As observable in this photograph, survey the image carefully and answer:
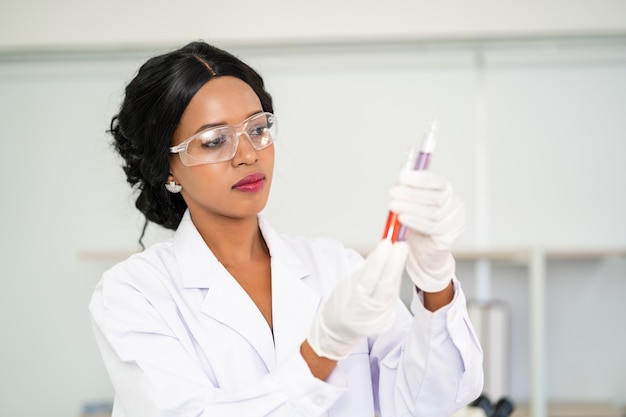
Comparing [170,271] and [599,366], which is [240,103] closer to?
[170,271]

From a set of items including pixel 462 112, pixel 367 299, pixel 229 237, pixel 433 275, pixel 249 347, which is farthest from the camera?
pixel 462 112

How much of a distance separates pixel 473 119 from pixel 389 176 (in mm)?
401

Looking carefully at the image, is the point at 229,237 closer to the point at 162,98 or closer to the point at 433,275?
the point at 162,98

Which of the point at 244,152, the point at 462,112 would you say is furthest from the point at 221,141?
the point at 462,112

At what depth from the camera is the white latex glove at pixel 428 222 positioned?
1050 mm

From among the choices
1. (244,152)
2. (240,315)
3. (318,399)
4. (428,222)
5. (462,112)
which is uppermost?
(462,112)

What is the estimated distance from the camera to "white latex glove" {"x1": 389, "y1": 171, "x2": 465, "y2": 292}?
1.05 metres

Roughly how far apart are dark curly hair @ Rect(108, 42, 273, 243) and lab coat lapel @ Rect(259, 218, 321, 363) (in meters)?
0.26

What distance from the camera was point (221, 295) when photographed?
136cm

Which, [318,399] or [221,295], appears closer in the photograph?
[318,399]

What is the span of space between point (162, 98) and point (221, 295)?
356 millimetres

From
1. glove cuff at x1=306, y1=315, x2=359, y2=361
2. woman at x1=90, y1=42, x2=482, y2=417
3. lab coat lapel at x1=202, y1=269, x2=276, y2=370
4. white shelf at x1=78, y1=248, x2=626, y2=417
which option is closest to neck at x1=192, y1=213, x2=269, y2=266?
woman at x1=90, y1=42, x2=482, y2=417

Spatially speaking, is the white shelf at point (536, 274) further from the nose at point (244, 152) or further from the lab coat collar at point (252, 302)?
the nose at point (244, 152)

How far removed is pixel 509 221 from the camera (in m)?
3.22
